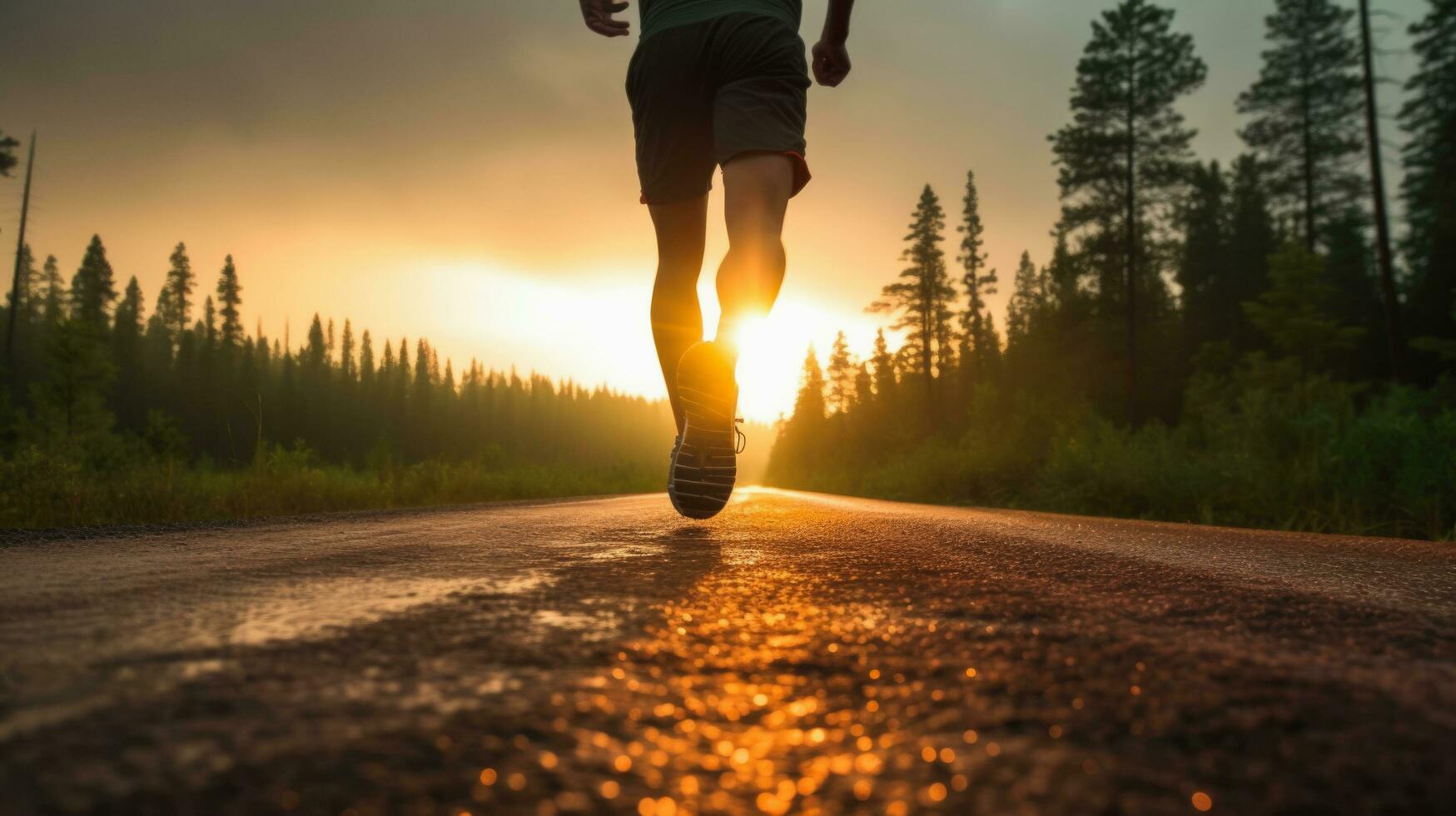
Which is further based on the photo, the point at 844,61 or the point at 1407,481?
the point at 1407,481

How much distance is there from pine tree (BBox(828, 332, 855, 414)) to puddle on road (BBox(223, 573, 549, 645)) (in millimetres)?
66948

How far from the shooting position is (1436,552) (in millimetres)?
2197

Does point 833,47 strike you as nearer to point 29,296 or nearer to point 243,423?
point 243,423

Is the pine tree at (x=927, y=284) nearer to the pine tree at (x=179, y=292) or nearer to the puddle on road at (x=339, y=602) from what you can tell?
the puddle on road at (x=339, y=602)

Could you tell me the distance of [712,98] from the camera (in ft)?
9.46

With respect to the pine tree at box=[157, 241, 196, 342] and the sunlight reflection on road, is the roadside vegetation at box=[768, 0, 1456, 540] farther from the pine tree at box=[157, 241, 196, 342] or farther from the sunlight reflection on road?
the pine tree at box=[157, 241, 196, 342]

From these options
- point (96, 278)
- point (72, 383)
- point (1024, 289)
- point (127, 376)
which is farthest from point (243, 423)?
point (1024, 289)

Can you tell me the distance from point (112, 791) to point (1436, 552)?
9.65 feet

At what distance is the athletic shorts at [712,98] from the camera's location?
106 inches

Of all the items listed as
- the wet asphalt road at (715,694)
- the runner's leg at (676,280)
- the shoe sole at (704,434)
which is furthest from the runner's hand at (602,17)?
the wet asphalt road at (715,694)

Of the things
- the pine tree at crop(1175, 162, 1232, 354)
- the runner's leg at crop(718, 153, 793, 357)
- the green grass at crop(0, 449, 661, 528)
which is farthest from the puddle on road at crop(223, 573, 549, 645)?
the pine tree at crop(1175, 162, 1232, 354)

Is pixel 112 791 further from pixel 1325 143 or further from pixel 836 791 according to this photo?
pixel 1325 143

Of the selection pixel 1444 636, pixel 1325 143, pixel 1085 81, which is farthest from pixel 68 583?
pixel 1325 143

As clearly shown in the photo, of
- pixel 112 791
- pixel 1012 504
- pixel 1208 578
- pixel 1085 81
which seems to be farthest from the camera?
pixel 1085 81
